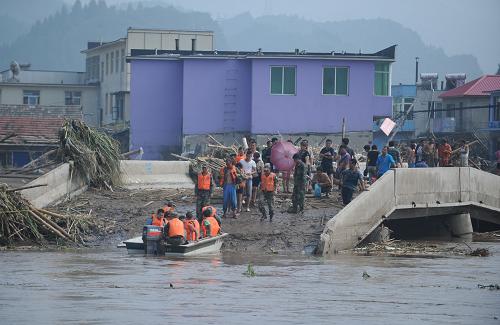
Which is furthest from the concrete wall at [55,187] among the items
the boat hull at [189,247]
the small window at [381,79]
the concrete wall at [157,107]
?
the small window at [381,79]

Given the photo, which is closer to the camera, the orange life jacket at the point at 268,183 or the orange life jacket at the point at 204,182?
the orange life jacket at the point at 268,183

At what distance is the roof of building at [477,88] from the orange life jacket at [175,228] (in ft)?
191

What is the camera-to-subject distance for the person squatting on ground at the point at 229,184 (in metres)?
30.5

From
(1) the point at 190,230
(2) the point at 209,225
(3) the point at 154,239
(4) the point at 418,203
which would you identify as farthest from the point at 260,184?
(3) the point at 154,239

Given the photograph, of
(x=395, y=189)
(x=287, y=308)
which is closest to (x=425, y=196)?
(x=395, y=189)

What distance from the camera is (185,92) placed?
53094 mm

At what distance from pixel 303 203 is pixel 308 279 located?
25.1ft

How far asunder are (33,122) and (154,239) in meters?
29.6

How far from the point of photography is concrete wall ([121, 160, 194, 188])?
36688 millimetres

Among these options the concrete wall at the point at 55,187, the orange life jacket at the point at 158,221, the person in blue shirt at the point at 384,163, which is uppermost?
the person in blue shirt at the point at 384,163

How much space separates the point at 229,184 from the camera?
30.5 meters

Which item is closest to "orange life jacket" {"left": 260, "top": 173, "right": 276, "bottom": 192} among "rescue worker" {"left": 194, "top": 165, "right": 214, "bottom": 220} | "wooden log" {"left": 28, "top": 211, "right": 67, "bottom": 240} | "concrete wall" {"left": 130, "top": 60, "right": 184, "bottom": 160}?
"rescue worker" {"left": 194, "top": 165, "right": 214, "bottom": 220}

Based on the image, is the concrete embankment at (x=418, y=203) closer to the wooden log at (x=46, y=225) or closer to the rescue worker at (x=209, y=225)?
the rescue worker at (x=209, y=225)

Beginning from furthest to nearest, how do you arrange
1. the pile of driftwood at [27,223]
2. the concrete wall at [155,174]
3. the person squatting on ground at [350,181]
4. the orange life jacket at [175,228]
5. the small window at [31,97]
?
the small window at [31,97] → the concrete wall at [155,174] → the person squatting on ground at [350,181] → the pile of driftwood at [27,223] → the orange life jacket at [175,228]
